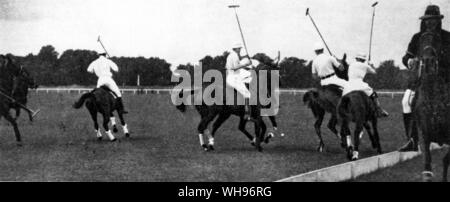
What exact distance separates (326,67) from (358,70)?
1041 millimetres

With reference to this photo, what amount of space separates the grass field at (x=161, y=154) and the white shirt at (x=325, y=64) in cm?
180

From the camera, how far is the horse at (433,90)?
9.11m

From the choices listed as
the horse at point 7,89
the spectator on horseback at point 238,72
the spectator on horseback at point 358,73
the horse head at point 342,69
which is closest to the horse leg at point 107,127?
the horse at point 7,89

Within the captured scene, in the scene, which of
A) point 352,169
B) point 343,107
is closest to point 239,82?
point 343,107

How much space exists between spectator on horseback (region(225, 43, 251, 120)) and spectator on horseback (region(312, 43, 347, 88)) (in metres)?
1.61

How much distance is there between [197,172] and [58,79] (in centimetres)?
2040

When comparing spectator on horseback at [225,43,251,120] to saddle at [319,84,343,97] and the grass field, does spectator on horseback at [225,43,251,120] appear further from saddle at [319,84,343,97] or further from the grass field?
saddle at [319,84,343,97]

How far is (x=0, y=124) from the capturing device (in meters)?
21.1

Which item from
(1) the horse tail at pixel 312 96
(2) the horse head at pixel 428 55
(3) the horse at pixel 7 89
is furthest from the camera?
(3) the horse at pixel 7 89

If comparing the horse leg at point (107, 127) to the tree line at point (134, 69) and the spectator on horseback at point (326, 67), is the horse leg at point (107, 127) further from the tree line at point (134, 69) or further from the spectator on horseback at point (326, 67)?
the spectator on horseback at point (326, 67)

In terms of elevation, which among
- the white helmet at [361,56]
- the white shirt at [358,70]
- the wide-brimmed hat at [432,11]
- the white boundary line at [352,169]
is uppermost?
the wide-brimmed hat at [432,11]

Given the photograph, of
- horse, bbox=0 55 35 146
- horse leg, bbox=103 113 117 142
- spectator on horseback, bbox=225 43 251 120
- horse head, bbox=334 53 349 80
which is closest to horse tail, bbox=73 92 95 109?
horse leg, bbox=103 113 117 142
